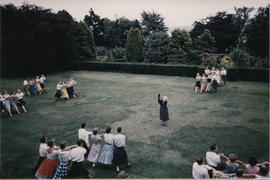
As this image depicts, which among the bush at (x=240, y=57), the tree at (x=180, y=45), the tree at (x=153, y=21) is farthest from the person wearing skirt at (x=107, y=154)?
the tree at (x=153, y=21)

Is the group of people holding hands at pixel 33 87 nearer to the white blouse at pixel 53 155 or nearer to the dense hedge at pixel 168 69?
the white blouse at pixel 53 155

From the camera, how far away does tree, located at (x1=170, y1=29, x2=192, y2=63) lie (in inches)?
1222

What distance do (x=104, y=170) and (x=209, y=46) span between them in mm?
28515

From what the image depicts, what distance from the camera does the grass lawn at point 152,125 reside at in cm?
830

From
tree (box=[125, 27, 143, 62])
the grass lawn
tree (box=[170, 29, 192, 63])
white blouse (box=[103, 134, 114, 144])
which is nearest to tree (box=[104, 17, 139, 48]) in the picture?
tree (box=[125, 27, 143, 62])

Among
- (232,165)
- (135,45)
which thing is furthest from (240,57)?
(232,165)

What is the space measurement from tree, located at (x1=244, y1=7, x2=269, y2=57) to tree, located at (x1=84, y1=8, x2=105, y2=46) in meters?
40.8

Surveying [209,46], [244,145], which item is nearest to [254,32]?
[209,46]

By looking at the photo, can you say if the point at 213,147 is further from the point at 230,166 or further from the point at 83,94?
the point at 83,94

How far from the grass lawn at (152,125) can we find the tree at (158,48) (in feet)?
46.0

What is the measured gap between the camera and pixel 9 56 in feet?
89.8

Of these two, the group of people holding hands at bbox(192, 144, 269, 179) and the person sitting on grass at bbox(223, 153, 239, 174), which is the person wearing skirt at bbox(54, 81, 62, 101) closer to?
the group of people holding hands at bbox(192, 144, 269, 179)

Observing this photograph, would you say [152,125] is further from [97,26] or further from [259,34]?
[97,26]

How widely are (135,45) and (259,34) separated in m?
18.1
